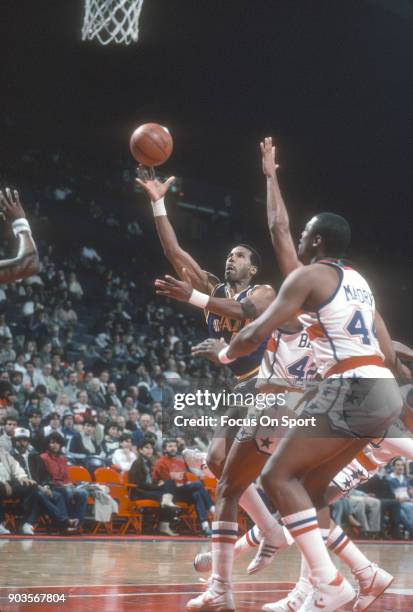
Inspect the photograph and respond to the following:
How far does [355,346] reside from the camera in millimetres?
4254

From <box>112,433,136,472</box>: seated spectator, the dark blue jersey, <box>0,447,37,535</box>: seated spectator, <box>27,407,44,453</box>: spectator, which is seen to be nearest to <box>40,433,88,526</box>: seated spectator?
<box>27,407,44,453</box>: spectator

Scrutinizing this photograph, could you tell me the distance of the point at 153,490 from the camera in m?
11.4

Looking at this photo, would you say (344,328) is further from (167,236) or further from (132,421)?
(132,421)

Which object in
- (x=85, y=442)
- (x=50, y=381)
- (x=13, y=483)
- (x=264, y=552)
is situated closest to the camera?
(x=264, y=552)

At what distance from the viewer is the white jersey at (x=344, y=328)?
13.9ft

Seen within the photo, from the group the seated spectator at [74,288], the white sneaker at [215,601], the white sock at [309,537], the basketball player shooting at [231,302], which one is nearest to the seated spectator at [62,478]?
the basketball player shooting at [231,302]

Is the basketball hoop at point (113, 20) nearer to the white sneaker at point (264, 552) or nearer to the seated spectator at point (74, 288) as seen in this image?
the seated spectator at point (74, 288)

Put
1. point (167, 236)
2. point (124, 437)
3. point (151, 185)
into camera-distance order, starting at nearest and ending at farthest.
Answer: point (167, 236), point (151, 185), point (124, 437)

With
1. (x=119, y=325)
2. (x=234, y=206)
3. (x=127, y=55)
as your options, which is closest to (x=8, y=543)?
(x=119, y=325)

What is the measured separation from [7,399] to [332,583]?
8548 mm

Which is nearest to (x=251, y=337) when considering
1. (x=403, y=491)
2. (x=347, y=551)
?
(x=347, y=551)

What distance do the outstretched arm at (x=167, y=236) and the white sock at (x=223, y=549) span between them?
1863 mm

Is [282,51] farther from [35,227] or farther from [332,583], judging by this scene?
[332,583]

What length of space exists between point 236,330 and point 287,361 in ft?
1.57
